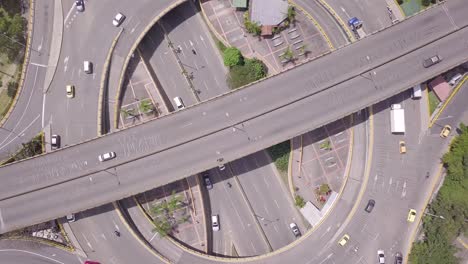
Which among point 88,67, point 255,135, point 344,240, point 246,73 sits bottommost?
point 344,240

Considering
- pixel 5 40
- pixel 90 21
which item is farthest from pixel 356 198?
pixel 5 40

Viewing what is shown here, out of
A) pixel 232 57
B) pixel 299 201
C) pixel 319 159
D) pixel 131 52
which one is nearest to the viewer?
pixel 131 52

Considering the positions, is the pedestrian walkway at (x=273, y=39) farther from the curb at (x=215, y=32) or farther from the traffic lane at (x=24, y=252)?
the traffic lane at (x=24, y=252)

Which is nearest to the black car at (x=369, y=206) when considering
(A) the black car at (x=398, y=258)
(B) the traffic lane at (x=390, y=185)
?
(B) the traffic lane at (x=390, y=185)

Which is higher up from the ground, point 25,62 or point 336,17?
point 25,62

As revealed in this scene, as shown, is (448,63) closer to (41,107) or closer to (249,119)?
(249,119)

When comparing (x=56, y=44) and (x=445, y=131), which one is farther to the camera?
(x=445, y=131)

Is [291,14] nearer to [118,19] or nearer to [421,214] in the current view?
[118,19]

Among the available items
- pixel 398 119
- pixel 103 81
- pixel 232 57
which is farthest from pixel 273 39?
Result: pixel 103 81
